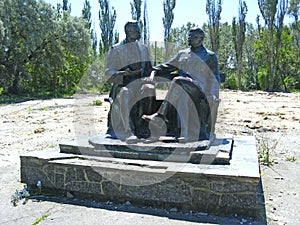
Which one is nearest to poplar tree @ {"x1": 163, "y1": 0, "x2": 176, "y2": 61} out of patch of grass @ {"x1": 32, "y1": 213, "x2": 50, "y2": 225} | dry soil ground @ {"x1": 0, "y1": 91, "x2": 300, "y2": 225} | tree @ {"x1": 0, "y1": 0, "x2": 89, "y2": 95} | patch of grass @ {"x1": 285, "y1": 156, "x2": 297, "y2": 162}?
tree @ {"x1": 0, "y1": 0, "x2": 89, "y2": 95}

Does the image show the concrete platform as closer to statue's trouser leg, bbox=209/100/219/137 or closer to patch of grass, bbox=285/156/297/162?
statue's trouser leg, bbox=209/100/219/137

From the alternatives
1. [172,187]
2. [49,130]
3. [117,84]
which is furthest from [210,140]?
[49,130]

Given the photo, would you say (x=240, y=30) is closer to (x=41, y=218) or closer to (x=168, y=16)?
(x=168, y=16)

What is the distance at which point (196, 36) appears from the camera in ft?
13.5

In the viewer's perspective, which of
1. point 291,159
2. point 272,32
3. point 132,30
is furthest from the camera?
point 272,32

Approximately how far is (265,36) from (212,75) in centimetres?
2288

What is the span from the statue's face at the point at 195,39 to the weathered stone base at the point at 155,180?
4.68 feet

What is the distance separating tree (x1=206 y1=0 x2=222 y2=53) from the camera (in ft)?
88.1

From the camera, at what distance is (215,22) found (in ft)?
89.0

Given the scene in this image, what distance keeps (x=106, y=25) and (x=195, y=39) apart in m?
28.7

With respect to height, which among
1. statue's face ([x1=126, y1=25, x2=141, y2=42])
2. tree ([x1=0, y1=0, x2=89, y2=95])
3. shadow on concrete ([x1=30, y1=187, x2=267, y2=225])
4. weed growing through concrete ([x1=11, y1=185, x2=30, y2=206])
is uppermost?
tree ([x1=0, y1=0, x2=89, y2=95])

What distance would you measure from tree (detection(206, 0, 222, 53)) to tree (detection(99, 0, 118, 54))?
9096 mm

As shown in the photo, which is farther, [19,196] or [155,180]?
[19,196]

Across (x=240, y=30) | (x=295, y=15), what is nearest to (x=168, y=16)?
(x=240, y=30)
